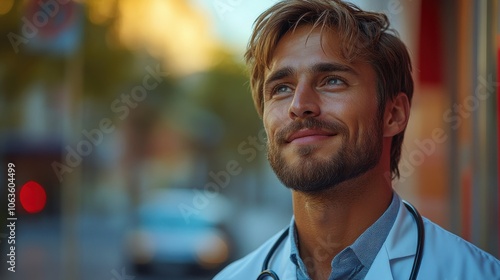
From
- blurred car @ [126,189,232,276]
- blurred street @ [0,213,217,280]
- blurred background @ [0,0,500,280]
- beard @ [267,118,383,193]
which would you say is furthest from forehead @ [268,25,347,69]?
blurred car @ [126,189,232,276]

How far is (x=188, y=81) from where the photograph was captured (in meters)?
13.1

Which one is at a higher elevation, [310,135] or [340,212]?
[310,135]

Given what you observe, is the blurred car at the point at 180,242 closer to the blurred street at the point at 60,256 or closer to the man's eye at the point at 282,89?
the blurred street at the point at 60,256

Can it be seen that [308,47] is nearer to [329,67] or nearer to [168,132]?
[329,67]

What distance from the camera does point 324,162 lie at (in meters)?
1.94

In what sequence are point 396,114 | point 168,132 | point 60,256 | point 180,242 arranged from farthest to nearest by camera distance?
point 168,132, point 60,256, point 180,242, point 396,114

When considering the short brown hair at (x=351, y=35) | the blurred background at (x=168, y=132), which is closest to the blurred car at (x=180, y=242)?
the blurred background at (x=168, y=132)

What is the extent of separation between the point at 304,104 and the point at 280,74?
0.56 ft

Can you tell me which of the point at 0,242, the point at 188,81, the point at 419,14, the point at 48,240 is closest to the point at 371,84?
the point at 0,242

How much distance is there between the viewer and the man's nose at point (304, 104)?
1.95 metres

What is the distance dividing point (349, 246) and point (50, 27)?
4.56 metres

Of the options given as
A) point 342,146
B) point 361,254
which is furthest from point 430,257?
point 342,146

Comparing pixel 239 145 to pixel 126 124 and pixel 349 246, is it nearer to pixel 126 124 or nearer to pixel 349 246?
pixel 126 124

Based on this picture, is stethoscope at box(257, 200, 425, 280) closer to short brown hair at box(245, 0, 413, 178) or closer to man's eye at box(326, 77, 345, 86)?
short brown hair at box(245, 0, 413, 178)
